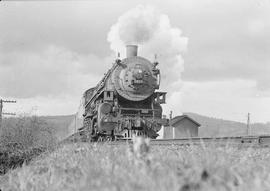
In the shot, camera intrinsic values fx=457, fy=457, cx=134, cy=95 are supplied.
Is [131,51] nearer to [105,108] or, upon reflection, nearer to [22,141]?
[105,108]

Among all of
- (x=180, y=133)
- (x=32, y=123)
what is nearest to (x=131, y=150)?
(x=32, y=123)

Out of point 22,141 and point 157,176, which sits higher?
point 22,141

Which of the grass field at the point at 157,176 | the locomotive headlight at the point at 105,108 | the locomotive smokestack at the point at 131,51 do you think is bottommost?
the grass field at the point at 157,176

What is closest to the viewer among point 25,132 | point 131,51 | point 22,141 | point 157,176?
point 157,176

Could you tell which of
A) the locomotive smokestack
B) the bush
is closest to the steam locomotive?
the locomotive smokestack

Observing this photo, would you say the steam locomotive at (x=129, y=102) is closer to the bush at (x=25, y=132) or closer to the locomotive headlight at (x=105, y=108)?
the locomotive headlight at (x=105, y=108)

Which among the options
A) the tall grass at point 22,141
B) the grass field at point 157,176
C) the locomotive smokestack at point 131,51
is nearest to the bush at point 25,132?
the tall grass at point 22,141

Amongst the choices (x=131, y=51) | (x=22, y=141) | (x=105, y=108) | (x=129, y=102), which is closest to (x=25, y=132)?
(x=22, y=141)

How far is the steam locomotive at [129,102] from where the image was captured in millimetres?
19828

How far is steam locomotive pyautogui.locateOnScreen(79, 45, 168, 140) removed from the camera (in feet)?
65.1

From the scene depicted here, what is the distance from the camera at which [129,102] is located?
21.0m

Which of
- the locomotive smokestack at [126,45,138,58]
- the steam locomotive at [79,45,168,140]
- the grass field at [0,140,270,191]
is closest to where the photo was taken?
the grass field at [0,140,270,191]

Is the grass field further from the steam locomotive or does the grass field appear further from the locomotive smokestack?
the locomotive smokestack

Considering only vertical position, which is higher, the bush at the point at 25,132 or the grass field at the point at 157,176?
the bush at the point at 25,132
